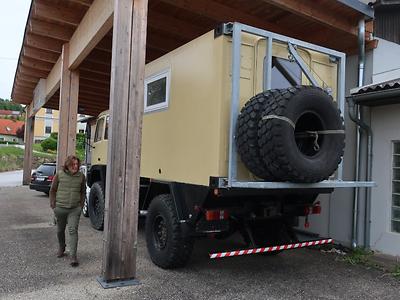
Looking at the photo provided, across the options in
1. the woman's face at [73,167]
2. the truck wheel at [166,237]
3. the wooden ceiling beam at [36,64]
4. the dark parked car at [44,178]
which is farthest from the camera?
the dark parked car at [44,178]

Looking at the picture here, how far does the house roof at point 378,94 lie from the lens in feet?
19.9

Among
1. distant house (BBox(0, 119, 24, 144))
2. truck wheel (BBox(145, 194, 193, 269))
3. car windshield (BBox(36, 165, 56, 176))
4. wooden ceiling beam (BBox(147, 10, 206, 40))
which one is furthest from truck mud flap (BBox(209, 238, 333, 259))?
distant house (BBox(0, 119, 24, 144))

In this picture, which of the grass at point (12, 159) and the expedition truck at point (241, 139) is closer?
the expedition truck at point (241, 139)

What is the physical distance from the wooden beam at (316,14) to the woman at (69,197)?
3866 millimetres

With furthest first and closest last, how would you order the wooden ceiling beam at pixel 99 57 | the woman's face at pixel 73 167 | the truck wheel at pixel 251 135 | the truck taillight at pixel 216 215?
the wooden ceiling beam at pixel 99 57, the woman's face at pixel 73 167, the truck taillight at pixel 216 215, the truck wheel at pixel 251 135

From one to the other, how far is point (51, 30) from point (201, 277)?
20.1 ft

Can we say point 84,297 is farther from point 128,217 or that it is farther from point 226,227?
point 226,227

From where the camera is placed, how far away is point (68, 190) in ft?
19.7

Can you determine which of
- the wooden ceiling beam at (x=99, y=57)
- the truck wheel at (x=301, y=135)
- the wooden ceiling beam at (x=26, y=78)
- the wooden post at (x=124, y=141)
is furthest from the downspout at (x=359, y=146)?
the wooden ceiling beam at (x=26, y=78)

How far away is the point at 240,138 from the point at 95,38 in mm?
3788

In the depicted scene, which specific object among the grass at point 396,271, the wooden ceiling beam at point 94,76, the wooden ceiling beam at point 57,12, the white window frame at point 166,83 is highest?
the wooden ceiling beam at point 57,12

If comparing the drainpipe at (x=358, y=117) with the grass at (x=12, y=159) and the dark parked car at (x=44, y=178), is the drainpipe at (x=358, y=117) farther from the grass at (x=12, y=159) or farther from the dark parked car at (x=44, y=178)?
the grass at (x=12, y=159)

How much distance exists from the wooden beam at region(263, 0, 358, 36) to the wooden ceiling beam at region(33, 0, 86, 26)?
12.2ft

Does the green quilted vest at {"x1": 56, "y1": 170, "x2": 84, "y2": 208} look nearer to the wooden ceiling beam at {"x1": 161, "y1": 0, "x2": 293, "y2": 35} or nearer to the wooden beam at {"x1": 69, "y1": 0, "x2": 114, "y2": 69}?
the wooden beam at {"x1": 69, "y1": 0, "x2": 114, "y2": 69}
